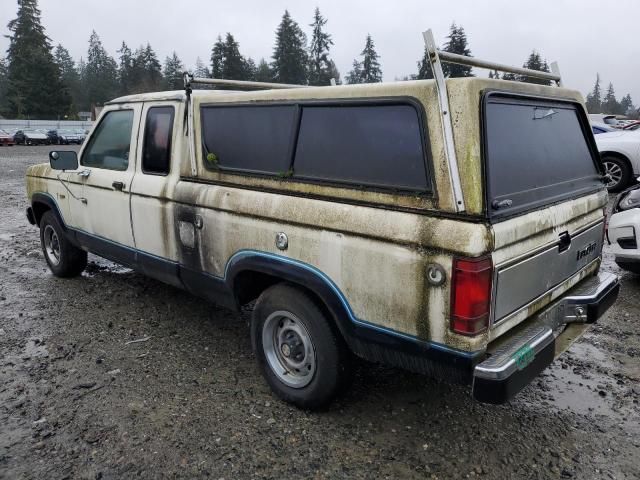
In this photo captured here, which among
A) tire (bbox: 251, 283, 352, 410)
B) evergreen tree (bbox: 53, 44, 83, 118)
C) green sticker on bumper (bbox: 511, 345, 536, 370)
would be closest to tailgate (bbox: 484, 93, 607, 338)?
green sticker on bumper (bbox: 511, 345, 536, 370)

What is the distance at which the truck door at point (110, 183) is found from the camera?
4.36 m

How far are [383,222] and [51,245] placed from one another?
477cm

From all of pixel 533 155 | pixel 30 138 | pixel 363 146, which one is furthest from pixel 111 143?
pixel 30 138

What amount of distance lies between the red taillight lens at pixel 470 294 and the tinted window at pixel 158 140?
2.53 m

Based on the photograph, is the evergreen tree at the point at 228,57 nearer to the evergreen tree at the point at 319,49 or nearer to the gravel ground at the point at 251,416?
the evergreen tree at the point at 319,49

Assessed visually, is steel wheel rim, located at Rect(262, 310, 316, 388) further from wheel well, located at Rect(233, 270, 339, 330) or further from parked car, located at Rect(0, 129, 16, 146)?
parked car, located at Rect(0, 129, 16, 146)

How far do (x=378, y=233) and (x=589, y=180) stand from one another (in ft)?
6.15

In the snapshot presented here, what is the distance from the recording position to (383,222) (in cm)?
263

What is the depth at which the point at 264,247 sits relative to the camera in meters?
3.22

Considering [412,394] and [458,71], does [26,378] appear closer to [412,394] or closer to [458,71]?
[412,394]

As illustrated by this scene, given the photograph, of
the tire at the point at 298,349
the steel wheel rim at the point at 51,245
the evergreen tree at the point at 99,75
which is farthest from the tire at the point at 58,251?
the evergreen tree at the point at 99,75

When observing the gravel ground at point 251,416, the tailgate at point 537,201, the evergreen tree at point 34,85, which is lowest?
the gravel ground at point 251,416

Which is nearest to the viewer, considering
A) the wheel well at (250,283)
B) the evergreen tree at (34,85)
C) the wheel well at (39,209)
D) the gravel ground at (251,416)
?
the gravel ground at (251,416)

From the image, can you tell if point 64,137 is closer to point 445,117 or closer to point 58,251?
point 58,251
